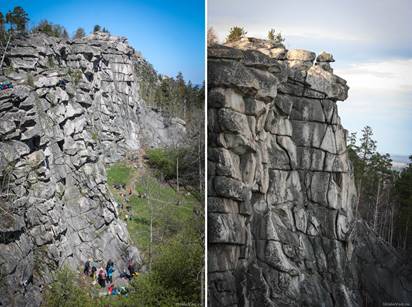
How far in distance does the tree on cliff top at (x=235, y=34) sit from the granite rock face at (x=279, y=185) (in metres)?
0.06

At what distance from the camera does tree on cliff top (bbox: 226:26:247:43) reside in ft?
17.9

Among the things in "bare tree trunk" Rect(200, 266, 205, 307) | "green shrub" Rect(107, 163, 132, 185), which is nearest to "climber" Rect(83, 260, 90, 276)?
"green shrub" Rect(107, 163, 132, 185)

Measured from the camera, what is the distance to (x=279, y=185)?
20.4 feet

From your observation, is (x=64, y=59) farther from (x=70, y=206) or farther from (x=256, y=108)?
(x=256, y=108)

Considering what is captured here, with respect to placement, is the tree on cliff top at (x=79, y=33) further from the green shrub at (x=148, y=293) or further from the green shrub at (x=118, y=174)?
the green shrub at (x=148, y=293)

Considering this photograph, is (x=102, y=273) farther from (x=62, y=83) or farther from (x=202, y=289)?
(x=62, y=83)

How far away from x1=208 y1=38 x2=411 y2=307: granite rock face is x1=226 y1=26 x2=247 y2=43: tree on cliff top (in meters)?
0.06

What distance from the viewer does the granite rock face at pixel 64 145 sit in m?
4.41

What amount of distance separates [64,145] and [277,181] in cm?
255

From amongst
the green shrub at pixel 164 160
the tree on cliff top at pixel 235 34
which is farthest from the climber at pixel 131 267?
the tree on cliff top at pixel 235 34

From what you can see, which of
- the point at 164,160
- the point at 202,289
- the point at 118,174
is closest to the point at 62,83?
the point at 118,174

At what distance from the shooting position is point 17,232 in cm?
438

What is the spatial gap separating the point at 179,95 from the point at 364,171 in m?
3.15

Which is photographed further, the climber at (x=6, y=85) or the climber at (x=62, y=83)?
the climber at (x=62, y=83)
